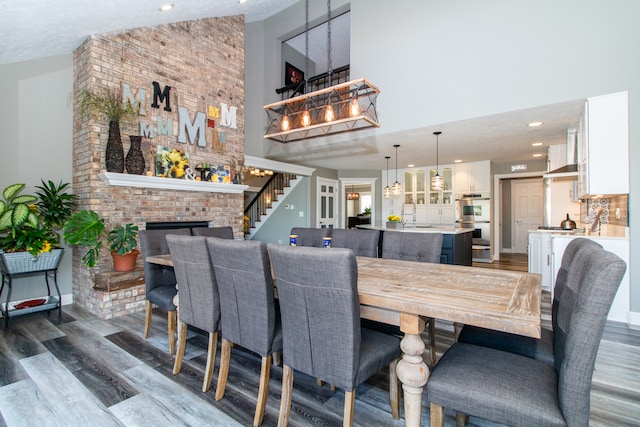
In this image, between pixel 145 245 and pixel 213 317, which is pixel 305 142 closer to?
pixel 145 245

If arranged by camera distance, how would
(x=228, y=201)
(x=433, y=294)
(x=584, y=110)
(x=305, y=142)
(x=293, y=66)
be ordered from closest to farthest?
1. (x=433, y=294)
2. (x=584, y=110)
3. (x=228, y=201)
4. (x=305, y=142)
5. (x=293, y=66)

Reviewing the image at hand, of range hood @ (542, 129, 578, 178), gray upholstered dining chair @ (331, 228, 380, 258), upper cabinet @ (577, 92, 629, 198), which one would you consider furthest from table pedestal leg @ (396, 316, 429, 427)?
range hood @ (542, 129, 578, 178)

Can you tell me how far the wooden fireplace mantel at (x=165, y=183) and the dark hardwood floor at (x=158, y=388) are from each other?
1708mm

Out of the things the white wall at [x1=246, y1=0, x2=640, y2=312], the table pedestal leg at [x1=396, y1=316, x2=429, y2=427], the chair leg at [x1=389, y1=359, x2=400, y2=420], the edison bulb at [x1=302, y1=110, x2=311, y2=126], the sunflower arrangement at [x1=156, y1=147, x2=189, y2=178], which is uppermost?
the white wall at [x1=246, y1=0, x2=640, y2=312]

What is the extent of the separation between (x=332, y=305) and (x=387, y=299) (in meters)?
0.26

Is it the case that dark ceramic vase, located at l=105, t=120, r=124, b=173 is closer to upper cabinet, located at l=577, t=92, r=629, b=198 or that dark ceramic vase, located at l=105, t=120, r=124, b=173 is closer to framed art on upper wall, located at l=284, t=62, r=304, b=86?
framed art on upper wall, located at l=284, t=62, r=304, b=86

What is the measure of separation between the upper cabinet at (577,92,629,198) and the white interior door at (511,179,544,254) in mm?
5278

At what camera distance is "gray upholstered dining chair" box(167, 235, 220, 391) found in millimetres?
1890

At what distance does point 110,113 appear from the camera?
3.65m

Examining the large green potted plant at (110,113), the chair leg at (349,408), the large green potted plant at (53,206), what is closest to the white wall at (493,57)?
the large green potted plant at (110,113)

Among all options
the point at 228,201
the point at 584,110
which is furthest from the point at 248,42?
the point at 584,110

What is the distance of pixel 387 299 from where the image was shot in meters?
1.40

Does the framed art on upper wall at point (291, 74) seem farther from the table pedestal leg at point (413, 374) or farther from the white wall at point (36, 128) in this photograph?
the table pedestal leg at point (413, 374)

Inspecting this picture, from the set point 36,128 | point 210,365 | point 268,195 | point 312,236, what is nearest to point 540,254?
point 312,236
